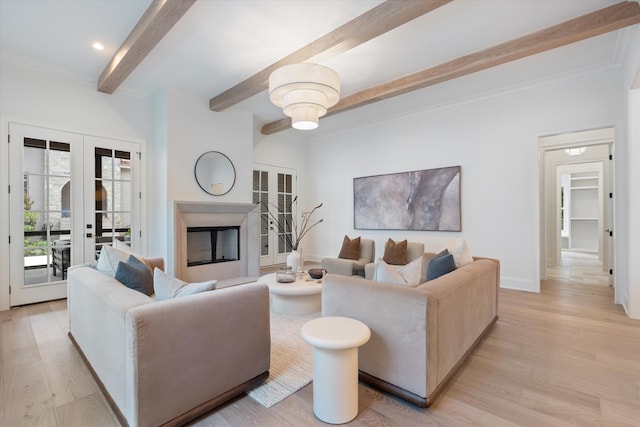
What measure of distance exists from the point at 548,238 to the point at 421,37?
17.9 ft

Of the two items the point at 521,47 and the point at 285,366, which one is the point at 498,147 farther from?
the point at 285,366

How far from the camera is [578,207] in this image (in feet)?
29.2

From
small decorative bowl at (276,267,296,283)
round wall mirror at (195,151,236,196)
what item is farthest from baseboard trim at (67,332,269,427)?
round wall mirror at (195,151,236,196)

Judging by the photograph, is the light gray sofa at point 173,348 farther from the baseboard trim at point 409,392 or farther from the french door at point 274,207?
the french door at point 274,207

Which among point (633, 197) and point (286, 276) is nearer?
point (633, 197)

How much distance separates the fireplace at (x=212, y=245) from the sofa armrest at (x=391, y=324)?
3551 millimetres

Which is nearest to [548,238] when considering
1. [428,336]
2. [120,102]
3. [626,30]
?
[626,30]

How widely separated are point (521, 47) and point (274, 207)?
503 cm

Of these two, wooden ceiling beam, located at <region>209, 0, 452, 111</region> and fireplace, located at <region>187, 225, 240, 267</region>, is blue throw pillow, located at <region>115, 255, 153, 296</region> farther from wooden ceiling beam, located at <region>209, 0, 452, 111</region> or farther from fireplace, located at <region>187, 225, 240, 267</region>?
wooden ceiling beam, located at <region>209, 0, 452, 111</region>

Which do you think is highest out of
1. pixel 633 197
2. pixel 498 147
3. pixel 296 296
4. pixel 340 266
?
pixel 498 147

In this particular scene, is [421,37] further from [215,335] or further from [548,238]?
[548,238]

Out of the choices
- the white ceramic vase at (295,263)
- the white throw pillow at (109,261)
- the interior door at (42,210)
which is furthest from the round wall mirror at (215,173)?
the white throw pillow at (109,261)

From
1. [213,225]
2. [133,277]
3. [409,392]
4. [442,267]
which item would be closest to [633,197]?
[442,267]

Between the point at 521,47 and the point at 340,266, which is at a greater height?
the point at 521,47
